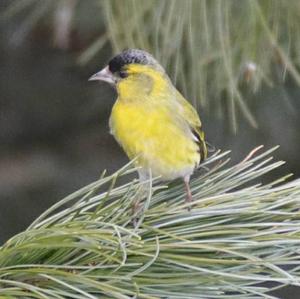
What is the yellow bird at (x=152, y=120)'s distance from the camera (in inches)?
70.1

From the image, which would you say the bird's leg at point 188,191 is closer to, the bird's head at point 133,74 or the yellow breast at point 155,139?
the yellow breast at point 155,139

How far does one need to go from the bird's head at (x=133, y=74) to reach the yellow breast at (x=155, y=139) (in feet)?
0.15

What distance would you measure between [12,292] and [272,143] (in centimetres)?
157

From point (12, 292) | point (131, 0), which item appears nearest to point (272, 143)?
point (131, 0)

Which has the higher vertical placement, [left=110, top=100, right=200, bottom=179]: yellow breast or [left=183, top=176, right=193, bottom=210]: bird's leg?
[left=110, top=100, right=200, bottom=179]: yellow breast

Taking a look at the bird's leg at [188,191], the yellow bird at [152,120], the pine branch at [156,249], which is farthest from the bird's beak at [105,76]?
the pine branch at [156,249]

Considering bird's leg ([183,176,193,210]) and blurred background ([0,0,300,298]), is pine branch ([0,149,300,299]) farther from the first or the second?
blurred background ([0,0,300,298])

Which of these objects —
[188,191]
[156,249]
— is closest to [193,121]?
[188,191]

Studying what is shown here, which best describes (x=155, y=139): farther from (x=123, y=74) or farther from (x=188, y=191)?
(x=188, y=191)

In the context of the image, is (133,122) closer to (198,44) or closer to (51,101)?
(198,44)

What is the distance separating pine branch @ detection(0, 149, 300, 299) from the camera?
121cm

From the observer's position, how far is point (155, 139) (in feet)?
5.95

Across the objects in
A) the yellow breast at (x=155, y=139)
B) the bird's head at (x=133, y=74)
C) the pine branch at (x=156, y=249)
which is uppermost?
the bird's head at (x=133, y=74)

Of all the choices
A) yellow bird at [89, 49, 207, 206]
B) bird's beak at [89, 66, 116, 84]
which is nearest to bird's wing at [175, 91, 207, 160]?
yellow bird at [89, 49, 207, 206]
